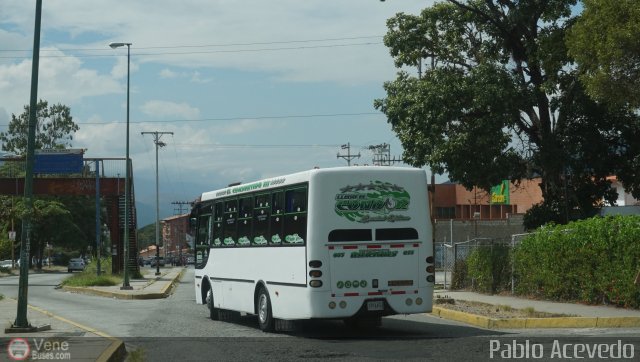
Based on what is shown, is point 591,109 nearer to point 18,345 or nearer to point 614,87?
point 614,87

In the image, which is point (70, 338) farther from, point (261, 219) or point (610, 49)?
point (610, 49)

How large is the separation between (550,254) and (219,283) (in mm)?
8522

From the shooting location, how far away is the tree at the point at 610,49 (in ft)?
71.7

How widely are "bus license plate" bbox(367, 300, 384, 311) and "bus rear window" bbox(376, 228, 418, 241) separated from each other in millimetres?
1129

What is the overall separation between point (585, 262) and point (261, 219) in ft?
26.6

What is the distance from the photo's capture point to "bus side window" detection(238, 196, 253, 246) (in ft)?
58.7

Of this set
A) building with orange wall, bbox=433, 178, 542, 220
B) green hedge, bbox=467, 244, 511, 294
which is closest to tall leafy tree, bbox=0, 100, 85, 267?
building with orange wall, bbox=433, 178, 542, 220

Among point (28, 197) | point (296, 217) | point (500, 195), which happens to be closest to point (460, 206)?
point (500, 195)

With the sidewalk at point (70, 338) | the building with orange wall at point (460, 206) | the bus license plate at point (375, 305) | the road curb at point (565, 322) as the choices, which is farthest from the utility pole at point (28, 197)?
the building with orange wall at point (460, 206)

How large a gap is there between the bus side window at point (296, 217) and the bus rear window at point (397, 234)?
4.49 feet

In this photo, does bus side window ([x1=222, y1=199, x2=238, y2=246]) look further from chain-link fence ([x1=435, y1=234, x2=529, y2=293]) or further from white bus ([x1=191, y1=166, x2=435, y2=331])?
chain-link fence ([x1=435, y1=234, x2=529, y2=293])

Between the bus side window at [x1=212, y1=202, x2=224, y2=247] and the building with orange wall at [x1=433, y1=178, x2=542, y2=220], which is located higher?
the building with orange wall at [x1=433, y1=178, x2=542, y2=220]

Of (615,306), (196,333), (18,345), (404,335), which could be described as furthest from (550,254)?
(18,345)
